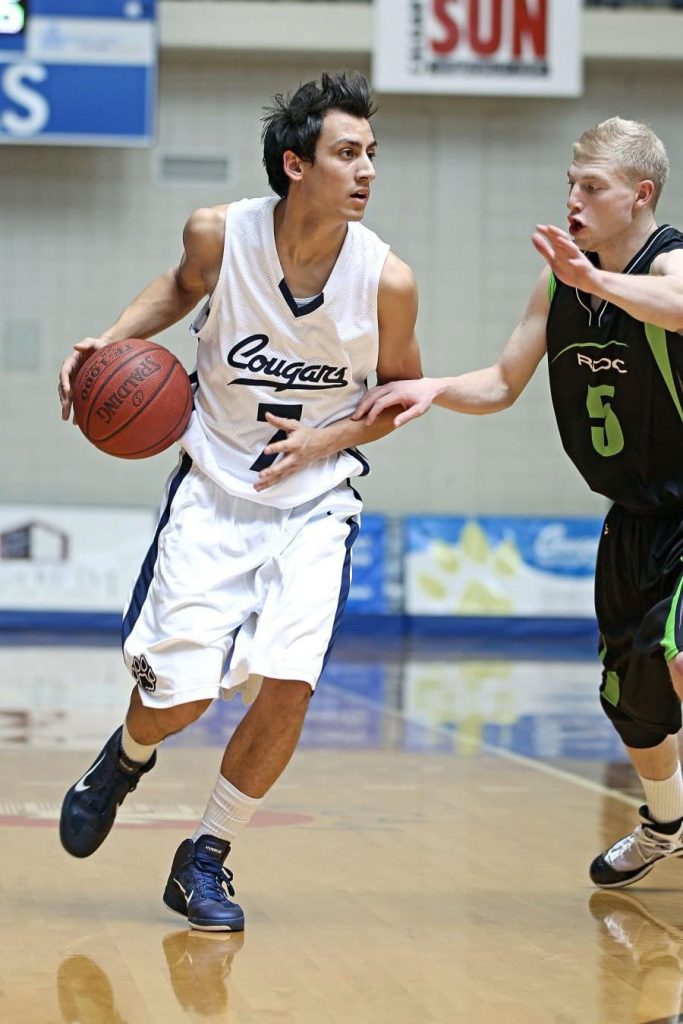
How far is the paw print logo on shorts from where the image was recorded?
3.81 meters

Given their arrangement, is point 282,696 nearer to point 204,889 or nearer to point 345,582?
point 345,582

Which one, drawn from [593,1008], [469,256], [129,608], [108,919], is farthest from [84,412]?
[469,256]

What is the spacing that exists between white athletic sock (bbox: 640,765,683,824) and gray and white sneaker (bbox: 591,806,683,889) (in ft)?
0.06

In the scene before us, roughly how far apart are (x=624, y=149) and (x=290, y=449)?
1.09m

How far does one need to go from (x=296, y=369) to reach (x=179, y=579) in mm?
606

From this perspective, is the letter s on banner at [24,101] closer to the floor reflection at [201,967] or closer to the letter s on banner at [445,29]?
the letter s on banner at [445,29]

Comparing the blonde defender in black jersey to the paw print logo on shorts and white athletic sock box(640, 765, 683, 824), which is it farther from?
the paw print logo on shorts

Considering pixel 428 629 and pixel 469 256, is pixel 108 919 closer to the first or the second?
pixel 428 629

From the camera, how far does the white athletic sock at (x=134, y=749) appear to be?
400cm

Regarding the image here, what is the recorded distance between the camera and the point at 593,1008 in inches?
123

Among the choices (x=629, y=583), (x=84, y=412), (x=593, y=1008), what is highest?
(x=84, y=412)

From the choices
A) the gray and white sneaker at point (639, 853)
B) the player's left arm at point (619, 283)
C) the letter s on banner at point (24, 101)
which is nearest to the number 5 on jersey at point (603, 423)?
the player's left arm at point (619, 283)

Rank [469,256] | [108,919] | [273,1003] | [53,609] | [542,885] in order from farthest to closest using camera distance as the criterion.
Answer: [469,256], [53,609], [542,885], [108,919], [273,1003]

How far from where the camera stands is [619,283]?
354 centimetres
